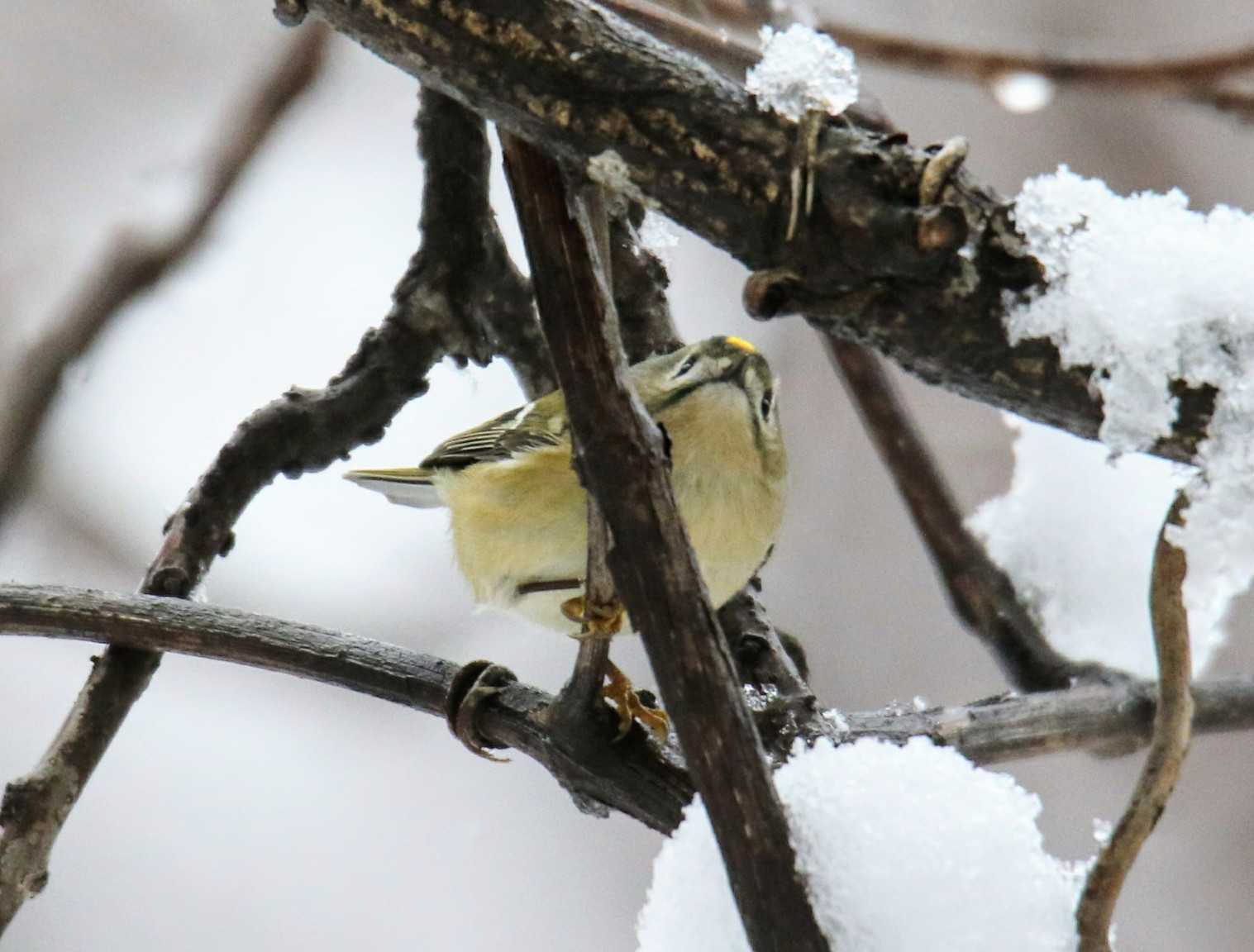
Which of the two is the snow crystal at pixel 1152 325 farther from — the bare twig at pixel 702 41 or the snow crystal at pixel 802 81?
the bare twig at pixel 702 41

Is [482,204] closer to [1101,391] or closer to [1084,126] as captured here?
[1101,391]

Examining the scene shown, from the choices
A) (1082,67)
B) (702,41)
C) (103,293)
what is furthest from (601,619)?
(1082,67)

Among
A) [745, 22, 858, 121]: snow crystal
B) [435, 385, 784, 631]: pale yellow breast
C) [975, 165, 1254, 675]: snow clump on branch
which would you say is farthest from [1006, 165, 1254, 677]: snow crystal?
[435, 385, 784, 631]: pale yellow breast

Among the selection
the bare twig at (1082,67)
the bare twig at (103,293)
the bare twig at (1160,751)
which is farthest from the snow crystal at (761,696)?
the bare twig at (103,293)

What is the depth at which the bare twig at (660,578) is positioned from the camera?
528 mm

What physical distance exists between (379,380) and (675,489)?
276 mm

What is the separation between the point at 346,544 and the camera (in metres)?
2.08

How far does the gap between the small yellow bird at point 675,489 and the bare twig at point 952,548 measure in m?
0.12

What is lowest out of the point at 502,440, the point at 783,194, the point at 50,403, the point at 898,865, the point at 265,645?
the point at 898,865

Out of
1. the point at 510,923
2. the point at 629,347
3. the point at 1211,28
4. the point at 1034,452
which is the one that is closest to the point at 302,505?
the point at 510,923

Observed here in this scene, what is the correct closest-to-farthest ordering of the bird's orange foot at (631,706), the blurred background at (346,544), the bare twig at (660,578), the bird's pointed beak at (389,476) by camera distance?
the bare twig at (660,578) → the bird's orange foot at (631,706) → the bird's pointed beak at (389,476) → the blurred background at (346,544)

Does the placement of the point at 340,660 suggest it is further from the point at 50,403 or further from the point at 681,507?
the point at 50,403

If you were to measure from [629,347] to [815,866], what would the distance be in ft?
2.32

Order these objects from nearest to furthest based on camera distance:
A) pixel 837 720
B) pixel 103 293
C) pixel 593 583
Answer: pixel 593 583 < pixel 837 720 < pixel 103 293
